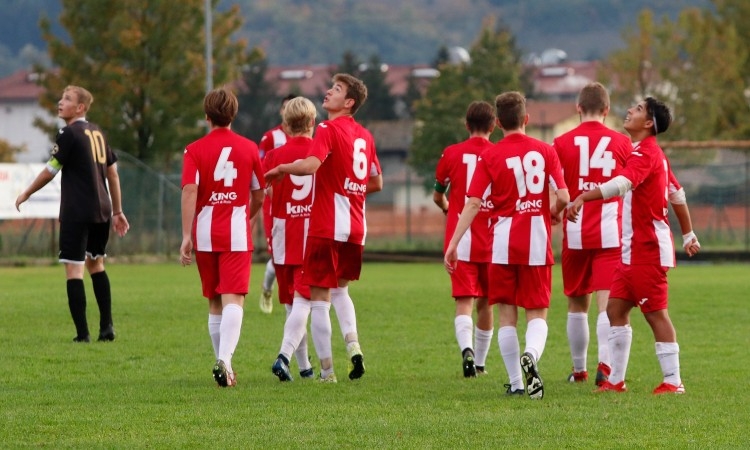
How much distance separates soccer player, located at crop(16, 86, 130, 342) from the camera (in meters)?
12.0

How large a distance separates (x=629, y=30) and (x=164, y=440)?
150ft

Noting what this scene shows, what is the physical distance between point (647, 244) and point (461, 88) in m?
40.4

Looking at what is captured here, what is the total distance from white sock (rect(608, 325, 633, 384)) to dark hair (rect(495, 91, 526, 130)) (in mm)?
1471

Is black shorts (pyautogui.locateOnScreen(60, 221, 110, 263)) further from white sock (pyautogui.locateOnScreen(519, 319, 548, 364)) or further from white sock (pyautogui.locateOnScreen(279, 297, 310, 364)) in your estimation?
white sock (pyautogui.locateOnScreen(519, 319, 548, 364))

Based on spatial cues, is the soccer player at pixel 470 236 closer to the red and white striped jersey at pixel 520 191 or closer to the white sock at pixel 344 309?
the white sock at pixel 344 309

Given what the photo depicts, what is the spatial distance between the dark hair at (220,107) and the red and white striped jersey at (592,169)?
233cm

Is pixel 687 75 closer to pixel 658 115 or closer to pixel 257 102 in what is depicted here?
pixel 658 115

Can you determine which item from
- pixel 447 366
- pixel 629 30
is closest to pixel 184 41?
pixel 629 30

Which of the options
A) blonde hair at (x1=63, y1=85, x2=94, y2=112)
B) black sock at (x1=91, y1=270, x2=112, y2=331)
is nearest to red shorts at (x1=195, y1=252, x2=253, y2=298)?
blonde hair at (x1=63, y1=85, x2=94, y2=112)

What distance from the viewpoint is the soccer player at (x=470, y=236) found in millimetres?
10477

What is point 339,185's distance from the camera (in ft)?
31.2

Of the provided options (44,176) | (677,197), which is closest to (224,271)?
(44,176)

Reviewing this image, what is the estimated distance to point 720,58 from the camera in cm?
5072

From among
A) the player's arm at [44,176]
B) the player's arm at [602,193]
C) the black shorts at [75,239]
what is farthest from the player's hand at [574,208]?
the black shorts at [75,239]
